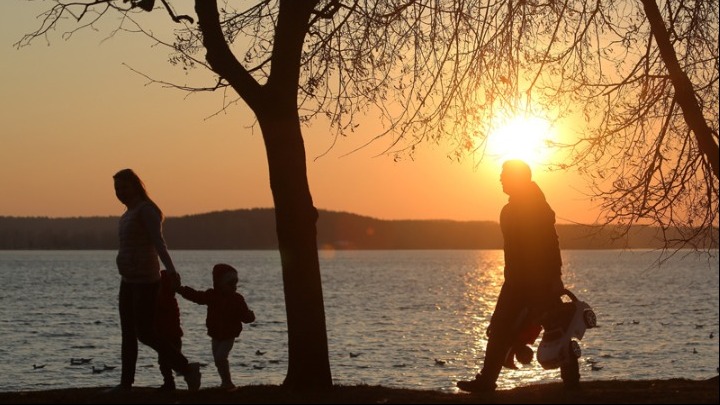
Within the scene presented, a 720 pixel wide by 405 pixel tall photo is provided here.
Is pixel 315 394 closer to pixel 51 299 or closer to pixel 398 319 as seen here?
pixel 398 319

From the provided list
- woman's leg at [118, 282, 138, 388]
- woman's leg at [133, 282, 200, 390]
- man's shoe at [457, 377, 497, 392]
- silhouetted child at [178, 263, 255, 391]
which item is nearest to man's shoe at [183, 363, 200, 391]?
woman's leg at [133, 282, 200, 390]

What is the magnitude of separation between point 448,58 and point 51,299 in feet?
231

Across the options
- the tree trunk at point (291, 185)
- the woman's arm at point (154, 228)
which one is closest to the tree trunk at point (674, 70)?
the tree trunk at point (291, 185)

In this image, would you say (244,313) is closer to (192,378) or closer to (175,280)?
(192,378)

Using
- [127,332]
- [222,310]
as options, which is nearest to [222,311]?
[222,310]

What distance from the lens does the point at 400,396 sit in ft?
36.1

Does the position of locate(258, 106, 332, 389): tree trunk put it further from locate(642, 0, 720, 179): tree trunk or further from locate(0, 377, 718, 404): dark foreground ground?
locate(642, 0, 720, 179): tree trunk

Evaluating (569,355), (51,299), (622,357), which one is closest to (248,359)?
(622,357)

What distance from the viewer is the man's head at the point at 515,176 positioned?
37.0 feet

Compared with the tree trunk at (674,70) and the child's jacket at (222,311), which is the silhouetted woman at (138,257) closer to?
the child's jacket at (222,311)

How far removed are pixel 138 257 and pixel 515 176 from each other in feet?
12.3

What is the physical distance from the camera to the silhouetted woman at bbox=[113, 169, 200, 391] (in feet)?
37.3

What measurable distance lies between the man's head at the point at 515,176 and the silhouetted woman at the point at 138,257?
3339 millimetres

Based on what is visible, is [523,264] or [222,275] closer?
[523,264]
